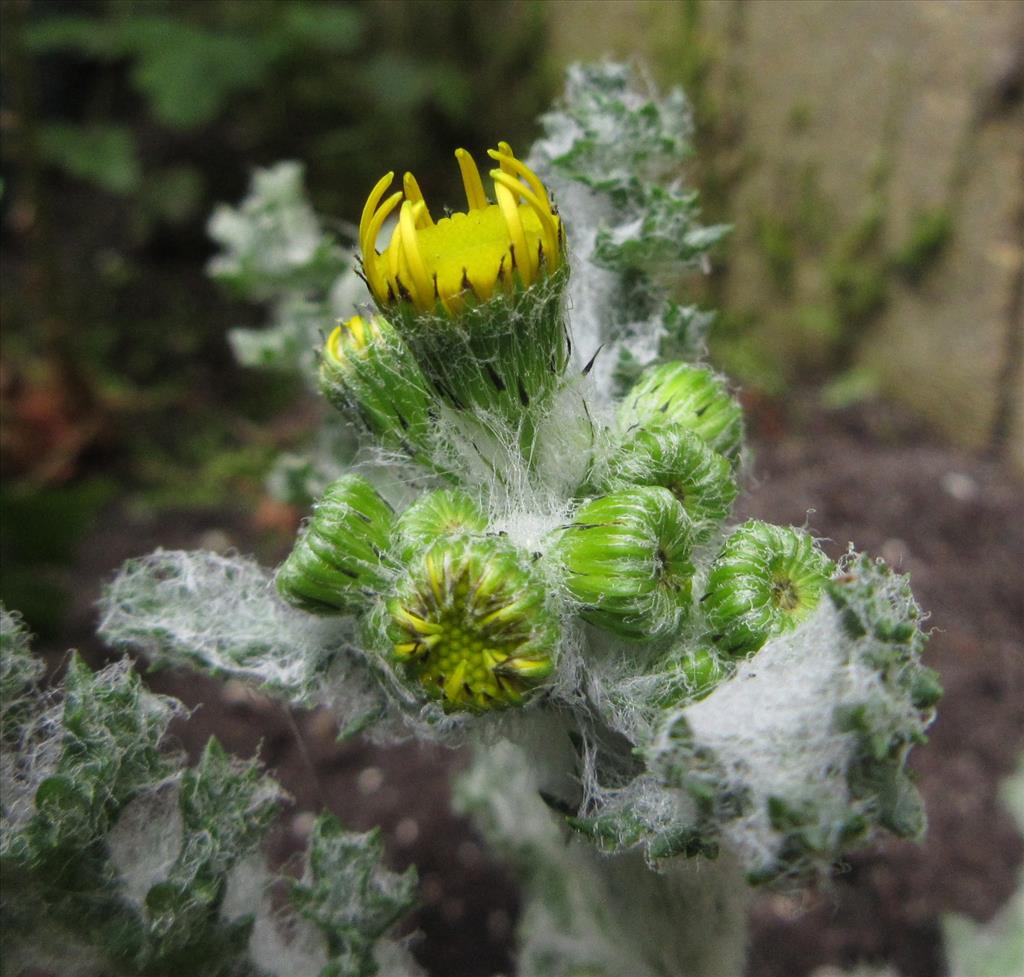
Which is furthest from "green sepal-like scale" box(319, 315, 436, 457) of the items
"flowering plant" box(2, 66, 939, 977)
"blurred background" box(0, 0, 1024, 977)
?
"blurred background" box(0, 0, 1024, 977)

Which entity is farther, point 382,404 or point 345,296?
point 345,296

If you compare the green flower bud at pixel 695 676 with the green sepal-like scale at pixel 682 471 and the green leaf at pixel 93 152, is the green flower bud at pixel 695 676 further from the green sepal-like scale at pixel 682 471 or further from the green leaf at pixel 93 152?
the green leaf at pixel 93 152

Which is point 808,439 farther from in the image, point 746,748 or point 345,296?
point 746,748

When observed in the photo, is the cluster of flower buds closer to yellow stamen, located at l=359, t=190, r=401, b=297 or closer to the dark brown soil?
yellow stamen, located at l=359, t=190, r=401, b=297

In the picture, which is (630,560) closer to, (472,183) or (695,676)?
(695,676)

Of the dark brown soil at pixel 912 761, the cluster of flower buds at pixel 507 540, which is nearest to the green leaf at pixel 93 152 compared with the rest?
the dark brown soil at pixel 912 761

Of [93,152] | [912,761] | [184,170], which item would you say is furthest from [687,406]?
[184,170]

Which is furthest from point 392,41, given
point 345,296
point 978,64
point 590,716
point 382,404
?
point 590,716
